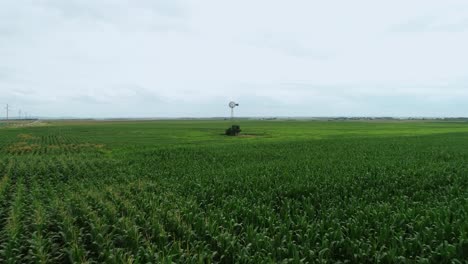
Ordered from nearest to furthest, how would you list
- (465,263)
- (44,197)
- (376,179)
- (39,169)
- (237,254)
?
(465,263), (237,254), (44,197), (376,179), (39,169)

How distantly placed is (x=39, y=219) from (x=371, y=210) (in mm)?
11174

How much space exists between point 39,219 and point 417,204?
44.4ft

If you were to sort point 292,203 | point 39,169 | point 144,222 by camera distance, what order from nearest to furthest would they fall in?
point 144,222
point 292,203
point 39,169

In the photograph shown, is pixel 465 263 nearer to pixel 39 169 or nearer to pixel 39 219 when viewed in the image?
pixel 39 219

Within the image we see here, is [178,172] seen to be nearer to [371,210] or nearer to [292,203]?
[292,203]

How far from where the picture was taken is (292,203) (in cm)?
1330

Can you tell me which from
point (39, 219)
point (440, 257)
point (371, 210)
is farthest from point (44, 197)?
point (440, 257)

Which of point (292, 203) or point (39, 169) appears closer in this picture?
point (292, 203)

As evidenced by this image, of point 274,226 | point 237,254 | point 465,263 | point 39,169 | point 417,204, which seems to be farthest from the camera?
point 39,169

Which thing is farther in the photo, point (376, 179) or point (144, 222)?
point (376, 179)

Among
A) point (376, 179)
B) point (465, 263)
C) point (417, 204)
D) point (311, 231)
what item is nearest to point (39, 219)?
point (311, 231)

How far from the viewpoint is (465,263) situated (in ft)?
24.4

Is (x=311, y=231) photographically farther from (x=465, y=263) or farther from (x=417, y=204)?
(x=417, y=204)

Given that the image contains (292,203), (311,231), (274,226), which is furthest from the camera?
(292,203)
